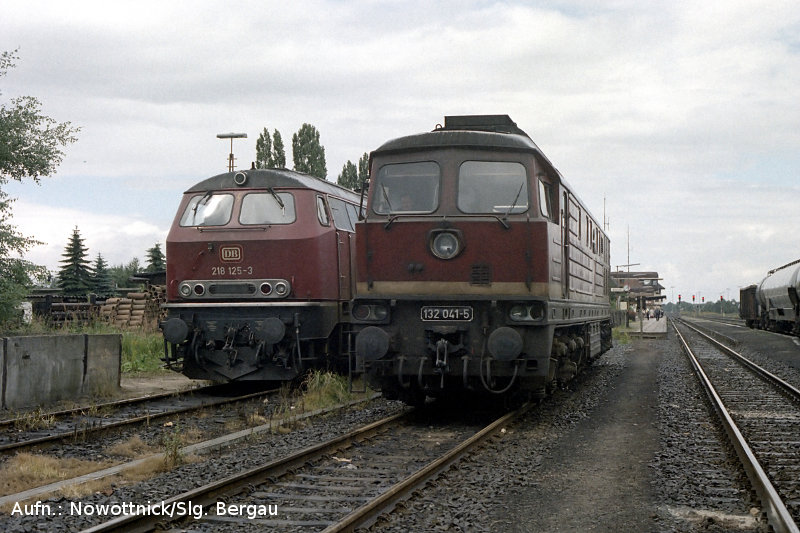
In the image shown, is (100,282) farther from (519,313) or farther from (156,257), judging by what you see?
(519,313)

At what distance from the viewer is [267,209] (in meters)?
12.8

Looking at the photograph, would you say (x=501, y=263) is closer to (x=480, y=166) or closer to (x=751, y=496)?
(x=480, y=166)

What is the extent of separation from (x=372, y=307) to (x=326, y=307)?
10.3 feet

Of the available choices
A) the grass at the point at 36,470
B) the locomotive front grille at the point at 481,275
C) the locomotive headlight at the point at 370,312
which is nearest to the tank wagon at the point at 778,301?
the locomotive front grille at the point at 481,275

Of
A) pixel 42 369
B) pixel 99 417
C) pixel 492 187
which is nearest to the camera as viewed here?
pixel 492 187

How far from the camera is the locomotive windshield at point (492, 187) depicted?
31.5 ft

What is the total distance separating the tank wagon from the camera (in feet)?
102

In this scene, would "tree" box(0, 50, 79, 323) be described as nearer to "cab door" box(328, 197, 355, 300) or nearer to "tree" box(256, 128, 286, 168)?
"cab door" box(328, 197, 355, 300)

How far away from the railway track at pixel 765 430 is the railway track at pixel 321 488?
251 cm

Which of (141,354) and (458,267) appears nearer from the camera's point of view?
(458,267)

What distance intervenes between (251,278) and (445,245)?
4042mm

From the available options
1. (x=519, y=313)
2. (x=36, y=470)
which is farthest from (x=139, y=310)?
(x=36, y=470)

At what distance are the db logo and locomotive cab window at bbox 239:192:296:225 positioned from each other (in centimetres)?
44

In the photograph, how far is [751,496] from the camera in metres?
6.23
